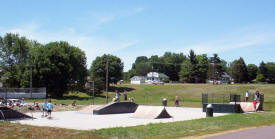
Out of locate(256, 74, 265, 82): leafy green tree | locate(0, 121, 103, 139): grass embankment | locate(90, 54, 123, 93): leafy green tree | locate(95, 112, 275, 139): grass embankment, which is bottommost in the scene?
locate(95, 112, 275, 139): grass embankment

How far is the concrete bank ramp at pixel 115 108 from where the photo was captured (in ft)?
95.2

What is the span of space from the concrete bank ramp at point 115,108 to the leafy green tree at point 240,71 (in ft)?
278

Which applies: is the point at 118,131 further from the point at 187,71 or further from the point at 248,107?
the point at 187,71

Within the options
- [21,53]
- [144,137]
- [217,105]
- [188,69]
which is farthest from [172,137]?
[188,69]

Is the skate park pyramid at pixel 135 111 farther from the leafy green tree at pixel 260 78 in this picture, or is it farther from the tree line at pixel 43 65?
the leafy green tree at pixel 260 78

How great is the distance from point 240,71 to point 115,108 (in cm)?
8796

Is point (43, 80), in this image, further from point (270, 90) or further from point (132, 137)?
point (132, 137)

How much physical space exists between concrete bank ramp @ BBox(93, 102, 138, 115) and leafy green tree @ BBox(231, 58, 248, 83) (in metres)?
84.6

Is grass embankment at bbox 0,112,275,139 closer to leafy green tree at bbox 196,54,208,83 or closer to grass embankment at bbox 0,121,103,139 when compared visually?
grass embankment at bbox 0,121,103,139

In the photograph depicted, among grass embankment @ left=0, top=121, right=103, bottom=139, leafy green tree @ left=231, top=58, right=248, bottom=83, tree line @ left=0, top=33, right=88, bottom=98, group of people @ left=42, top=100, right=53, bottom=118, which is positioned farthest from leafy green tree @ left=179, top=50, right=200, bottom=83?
grass embankment @ left=0, top=121, right=103, bottom=139

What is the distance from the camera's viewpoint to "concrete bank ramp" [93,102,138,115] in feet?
95.2

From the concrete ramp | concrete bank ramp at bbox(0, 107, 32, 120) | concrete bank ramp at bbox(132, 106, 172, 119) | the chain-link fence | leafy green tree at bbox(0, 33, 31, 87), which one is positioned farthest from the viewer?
leafy green tree at bbox(0, 33, 31, 87)

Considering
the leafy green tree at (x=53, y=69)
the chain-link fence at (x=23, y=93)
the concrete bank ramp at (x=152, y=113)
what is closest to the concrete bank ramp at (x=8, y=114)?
the concrete bank ramp at (x=152, y=113)

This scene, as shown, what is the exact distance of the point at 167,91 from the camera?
74.8m
